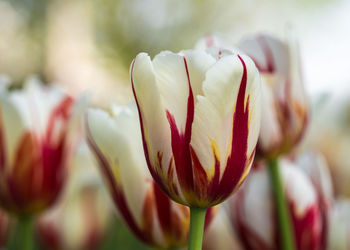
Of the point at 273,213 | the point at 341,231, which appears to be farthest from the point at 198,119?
the point at 341,231

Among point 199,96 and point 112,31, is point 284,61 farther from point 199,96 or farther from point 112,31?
point 112,31

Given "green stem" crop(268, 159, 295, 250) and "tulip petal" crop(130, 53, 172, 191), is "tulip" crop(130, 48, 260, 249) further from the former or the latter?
"green stem" crop(268, 159, 295, 250)

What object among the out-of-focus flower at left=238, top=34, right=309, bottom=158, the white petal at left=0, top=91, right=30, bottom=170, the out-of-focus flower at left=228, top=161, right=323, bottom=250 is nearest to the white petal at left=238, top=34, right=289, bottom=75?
the out-of-focus flower at left=238, top=34, right=309, bottom=158

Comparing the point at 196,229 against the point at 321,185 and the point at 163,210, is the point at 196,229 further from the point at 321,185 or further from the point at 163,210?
the point at 321,185

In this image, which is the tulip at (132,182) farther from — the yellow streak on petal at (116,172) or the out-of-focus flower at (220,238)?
the out-of-focus flower at (220,238)

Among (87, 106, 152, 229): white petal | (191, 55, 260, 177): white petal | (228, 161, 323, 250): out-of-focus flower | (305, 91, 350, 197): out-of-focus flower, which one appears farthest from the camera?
(305, 91, 350, 197): out-of-focus flower

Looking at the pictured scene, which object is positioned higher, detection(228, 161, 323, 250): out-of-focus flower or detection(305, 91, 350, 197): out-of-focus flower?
detection(228, 161, 323, 250): out-of-focus flower
